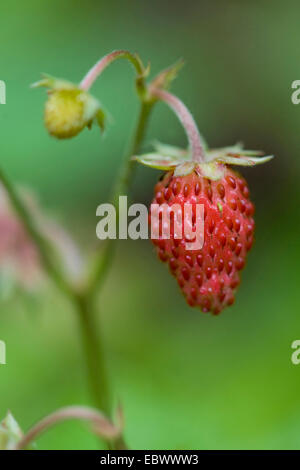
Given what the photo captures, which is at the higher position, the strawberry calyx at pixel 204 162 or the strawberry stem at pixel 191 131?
the strawberry stem at pixel 191 131

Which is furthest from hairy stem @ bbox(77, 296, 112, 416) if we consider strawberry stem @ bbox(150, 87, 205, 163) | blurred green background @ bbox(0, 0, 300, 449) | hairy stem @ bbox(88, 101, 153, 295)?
strawberry stem @ bbox(150, 87, 205, 163)

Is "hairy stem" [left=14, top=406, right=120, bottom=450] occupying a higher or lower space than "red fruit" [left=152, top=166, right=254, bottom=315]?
lower

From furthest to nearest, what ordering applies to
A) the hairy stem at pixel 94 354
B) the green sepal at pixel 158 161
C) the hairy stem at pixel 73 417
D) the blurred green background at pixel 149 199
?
the blurred green background at pixel 149 199, the hairy stem at pixel 94 354, the green sepal at pixel 158 161, the hairy stem at pixel 73 417

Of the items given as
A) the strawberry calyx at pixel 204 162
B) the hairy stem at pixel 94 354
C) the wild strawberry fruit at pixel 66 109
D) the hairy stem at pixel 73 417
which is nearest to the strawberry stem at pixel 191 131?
the strawberry calyx at pixel 204 162

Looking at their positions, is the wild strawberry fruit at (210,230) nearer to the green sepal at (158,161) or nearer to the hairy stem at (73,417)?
the green sepal at (158,161)

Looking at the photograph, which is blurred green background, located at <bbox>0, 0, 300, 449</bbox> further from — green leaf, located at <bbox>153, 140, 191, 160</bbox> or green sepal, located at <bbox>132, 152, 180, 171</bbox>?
green sepal, located at <bbox>132, 152, 180, 171</bbox>

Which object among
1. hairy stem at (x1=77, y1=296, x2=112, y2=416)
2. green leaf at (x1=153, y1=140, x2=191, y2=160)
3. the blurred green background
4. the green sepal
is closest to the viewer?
the green sepal
